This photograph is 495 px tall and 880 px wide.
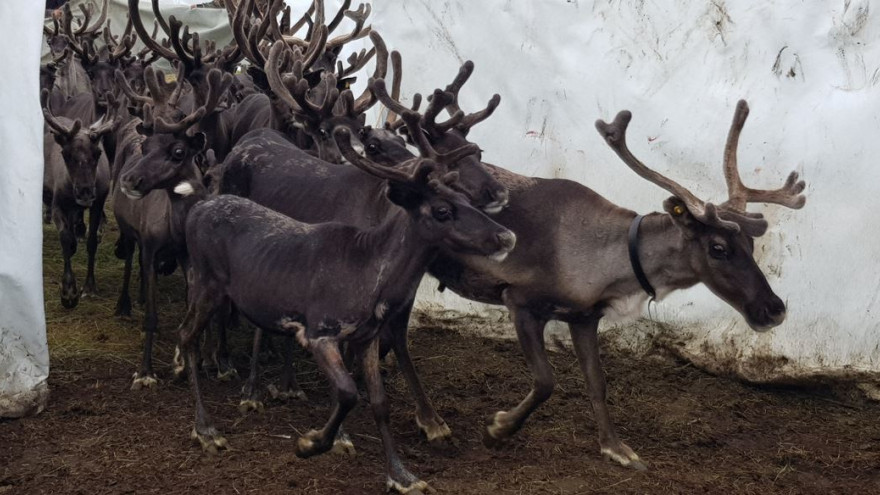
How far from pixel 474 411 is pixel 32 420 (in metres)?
2.52

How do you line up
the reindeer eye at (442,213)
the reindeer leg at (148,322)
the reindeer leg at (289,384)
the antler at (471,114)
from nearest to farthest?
the reindeer eye at (442,213) < the reindeer leg at (289,384) < the reindeer leg at (148,322) < the antler at (471,114)

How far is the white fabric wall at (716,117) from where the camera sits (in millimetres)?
6664

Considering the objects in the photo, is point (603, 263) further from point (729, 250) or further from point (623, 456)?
point (623, 456)

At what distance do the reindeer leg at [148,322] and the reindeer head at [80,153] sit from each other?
4.27 feet

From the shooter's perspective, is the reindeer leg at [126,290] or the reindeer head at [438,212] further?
the reindeer leg at [126,290]

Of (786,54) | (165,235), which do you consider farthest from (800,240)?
(165,235)

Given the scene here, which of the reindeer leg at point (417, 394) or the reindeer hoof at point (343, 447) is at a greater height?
the reindeer leg at point (417, 394)

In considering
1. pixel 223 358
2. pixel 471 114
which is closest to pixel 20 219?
pixel 223 358

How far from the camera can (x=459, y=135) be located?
653 centimetres

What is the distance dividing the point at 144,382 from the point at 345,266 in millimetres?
2167

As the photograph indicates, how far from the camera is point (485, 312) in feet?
26.3

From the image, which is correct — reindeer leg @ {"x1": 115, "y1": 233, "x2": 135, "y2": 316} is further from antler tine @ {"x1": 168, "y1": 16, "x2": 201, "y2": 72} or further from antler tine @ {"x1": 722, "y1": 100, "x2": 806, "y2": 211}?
antler tine @ {"x1": 722, "y1": 100, "x2": 806, "y2": 211}

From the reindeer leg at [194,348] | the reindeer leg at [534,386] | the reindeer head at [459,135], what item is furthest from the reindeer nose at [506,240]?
the reindeer leg at [194,348]

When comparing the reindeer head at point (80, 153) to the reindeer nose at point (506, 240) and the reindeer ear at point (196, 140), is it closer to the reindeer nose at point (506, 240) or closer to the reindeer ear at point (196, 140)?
the reindeer ear at point (196, 140)
